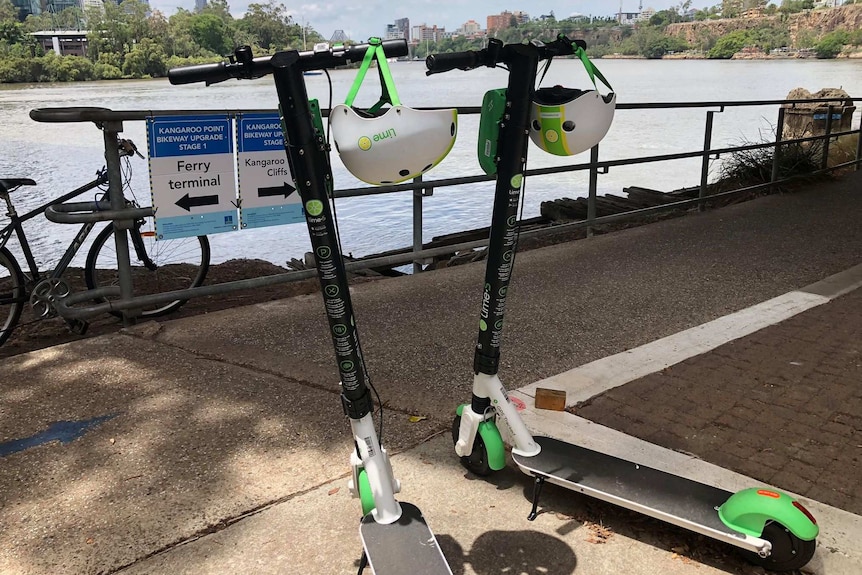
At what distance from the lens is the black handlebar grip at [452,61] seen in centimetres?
215

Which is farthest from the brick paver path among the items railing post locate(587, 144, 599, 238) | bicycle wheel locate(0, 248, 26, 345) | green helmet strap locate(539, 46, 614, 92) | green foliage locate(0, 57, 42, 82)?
green foliage locate(0, 57, 42, 82)

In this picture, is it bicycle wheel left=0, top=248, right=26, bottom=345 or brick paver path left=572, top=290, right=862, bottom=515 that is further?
bicycle wheel left=0, top=248, right=26, bottom=345

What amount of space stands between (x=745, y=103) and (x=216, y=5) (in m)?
6.18

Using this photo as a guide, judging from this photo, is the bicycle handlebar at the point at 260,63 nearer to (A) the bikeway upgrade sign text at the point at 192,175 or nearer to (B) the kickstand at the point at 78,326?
(A) the bikeway upgrade sign text at the point at 192,175

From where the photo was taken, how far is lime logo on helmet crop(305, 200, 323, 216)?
2.00 metres

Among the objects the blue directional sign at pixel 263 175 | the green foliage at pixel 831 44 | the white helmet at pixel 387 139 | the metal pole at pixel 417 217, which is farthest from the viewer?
the green foliage at pixel 831 44

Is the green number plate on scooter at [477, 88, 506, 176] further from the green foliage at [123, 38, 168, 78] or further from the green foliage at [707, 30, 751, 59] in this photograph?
the green foliage at [707, 30, 751, 59]

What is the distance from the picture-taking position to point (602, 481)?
7.96 feet

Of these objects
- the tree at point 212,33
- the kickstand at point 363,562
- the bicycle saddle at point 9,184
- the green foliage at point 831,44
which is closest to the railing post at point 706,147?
the tree at point 212,33

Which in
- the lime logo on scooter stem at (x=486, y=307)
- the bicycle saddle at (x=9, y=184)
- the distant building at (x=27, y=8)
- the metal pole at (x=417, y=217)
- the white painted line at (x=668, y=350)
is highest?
the distant building at (x=27, y=8)

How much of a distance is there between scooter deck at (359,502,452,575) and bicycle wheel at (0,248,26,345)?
3.14 metres

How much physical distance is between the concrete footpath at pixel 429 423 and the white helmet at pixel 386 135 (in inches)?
46.7

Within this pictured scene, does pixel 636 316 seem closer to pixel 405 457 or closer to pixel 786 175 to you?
pixel 405 457

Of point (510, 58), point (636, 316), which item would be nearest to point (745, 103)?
point (636, 316)
